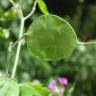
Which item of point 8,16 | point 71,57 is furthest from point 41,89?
point 71,57

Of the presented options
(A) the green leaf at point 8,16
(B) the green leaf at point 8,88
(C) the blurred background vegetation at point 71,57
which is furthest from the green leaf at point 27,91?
(C) the blurred background vegetation at point 71,57

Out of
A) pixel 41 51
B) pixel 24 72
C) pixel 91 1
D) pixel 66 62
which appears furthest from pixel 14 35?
pixel 41 51

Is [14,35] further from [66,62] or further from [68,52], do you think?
[68,52]

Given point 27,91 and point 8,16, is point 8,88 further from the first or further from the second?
point 8,16

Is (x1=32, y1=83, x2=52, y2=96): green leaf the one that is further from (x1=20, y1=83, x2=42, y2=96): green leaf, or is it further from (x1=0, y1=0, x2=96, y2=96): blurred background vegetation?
(x1=0, y1=0, x2=96, y2=96): blurred background vegetation

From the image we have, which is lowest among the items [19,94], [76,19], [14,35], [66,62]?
[66,62]

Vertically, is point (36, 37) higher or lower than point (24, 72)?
higher

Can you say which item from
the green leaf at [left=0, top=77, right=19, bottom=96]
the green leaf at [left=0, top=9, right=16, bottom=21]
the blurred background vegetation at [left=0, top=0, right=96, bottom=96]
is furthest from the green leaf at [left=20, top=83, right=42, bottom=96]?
the blurred background vegetation at [left=0, top=0, right=96, bottom=96]
